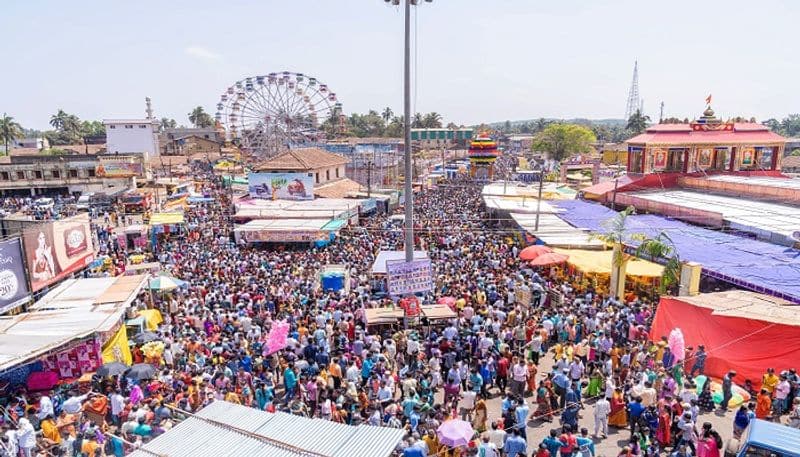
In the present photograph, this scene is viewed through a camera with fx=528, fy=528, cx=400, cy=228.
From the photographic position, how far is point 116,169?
4434 centimetres

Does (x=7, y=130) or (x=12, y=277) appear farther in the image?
(x=7, y=130)

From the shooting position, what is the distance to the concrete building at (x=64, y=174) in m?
44.6

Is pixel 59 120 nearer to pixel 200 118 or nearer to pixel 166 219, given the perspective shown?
pixel 200 118

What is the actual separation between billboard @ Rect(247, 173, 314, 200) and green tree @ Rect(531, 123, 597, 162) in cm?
5111

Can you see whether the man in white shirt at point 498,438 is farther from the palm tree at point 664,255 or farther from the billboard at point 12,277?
the billboard at point 12,277

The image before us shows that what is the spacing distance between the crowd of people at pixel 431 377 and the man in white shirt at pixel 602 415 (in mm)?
23

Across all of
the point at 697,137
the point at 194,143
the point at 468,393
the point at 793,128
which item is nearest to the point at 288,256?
the point at 468,393

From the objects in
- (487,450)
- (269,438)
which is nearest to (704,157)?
(487,450)

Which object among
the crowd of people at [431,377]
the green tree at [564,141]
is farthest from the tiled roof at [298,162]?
the green tree at [564,141]

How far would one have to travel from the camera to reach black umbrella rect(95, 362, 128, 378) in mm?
9680

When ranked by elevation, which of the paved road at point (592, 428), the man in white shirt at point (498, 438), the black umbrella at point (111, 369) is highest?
the black umbrella at point (111, 369)

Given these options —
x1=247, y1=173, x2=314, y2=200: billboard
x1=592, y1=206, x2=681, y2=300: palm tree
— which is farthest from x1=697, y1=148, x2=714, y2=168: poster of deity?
x1=247, y1=173, x2=314, y2=200: billboard

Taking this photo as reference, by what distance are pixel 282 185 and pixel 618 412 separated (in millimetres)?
26389

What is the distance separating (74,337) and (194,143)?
8510 centimetres
